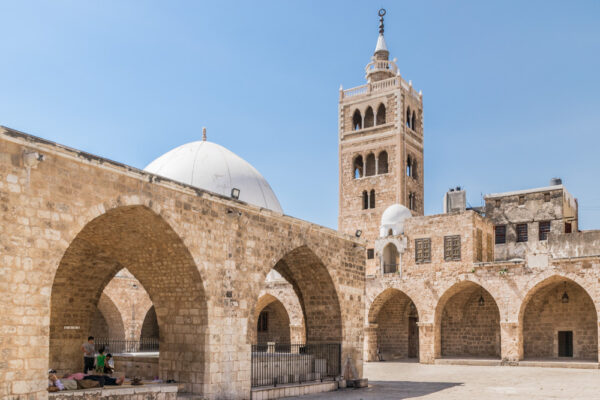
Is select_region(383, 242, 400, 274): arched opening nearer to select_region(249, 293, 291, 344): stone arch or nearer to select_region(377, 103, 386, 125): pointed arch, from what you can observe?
select_region(249, 293, 291, 344): stone arch

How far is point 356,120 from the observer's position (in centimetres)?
3609

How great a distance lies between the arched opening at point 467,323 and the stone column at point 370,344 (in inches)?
94.9

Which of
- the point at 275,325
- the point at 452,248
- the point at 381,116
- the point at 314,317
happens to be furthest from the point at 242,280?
the point at 381,116

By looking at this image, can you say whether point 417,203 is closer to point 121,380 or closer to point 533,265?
point 533,265

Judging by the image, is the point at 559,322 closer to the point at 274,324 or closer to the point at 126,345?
the point at 274,324

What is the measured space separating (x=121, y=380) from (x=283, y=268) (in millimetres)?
4947

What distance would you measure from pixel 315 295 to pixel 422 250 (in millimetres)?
9557

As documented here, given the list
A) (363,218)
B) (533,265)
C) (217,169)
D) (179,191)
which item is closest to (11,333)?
(179,191)

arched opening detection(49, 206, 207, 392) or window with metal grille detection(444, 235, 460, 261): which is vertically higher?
window with metal grille detection(444, 235, 460, 261)

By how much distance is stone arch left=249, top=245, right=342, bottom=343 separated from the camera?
13.1 meters

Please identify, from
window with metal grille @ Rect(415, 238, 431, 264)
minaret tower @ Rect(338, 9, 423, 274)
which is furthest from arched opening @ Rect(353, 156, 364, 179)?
window with metal grille @ Rect(415, 238, 431, 264)

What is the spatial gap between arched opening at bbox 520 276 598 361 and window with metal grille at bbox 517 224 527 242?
4.73 meters

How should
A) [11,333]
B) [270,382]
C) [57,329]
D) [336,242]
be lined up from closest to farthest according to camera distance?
1. [11,333]
2. [270,382]
3. [57,329]
4. [336,242]

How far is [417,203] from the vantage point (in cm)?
3481
